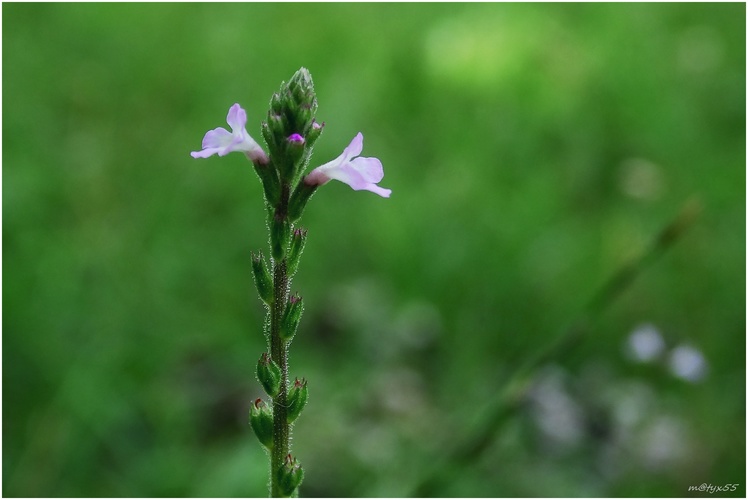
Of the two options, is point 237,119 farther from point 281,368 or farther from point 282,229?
point 281,368

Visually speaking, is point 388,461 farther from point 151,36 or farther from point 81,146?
point 151,36

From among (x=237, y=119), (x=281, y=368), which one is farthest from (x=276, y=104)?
(x=281, y=368)

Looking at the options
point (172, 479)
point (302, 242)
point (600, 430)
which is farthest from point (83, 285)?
point (302, 242)

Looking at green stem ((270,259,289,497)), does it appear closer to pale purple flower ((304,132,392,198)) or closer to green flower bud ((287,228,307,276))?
green flower bud ((287,228,307,276))

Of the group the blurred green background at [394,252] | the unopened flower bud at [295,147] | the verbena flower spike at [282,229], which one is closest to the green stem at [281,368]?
the verbena flower spike at [282,229]

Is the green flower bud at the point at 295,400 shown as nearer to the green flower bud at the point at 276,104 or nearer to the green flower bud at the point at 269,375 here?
the green flower bud at the point at 269,375

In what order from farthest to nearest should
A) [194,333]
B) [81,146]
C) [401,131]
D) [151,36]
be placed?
[151,36] < [401,131] < [81,146] < [194,333]

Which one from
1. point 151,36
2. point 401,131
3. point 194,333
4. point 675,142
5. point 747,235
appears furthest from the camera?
point 151,36
